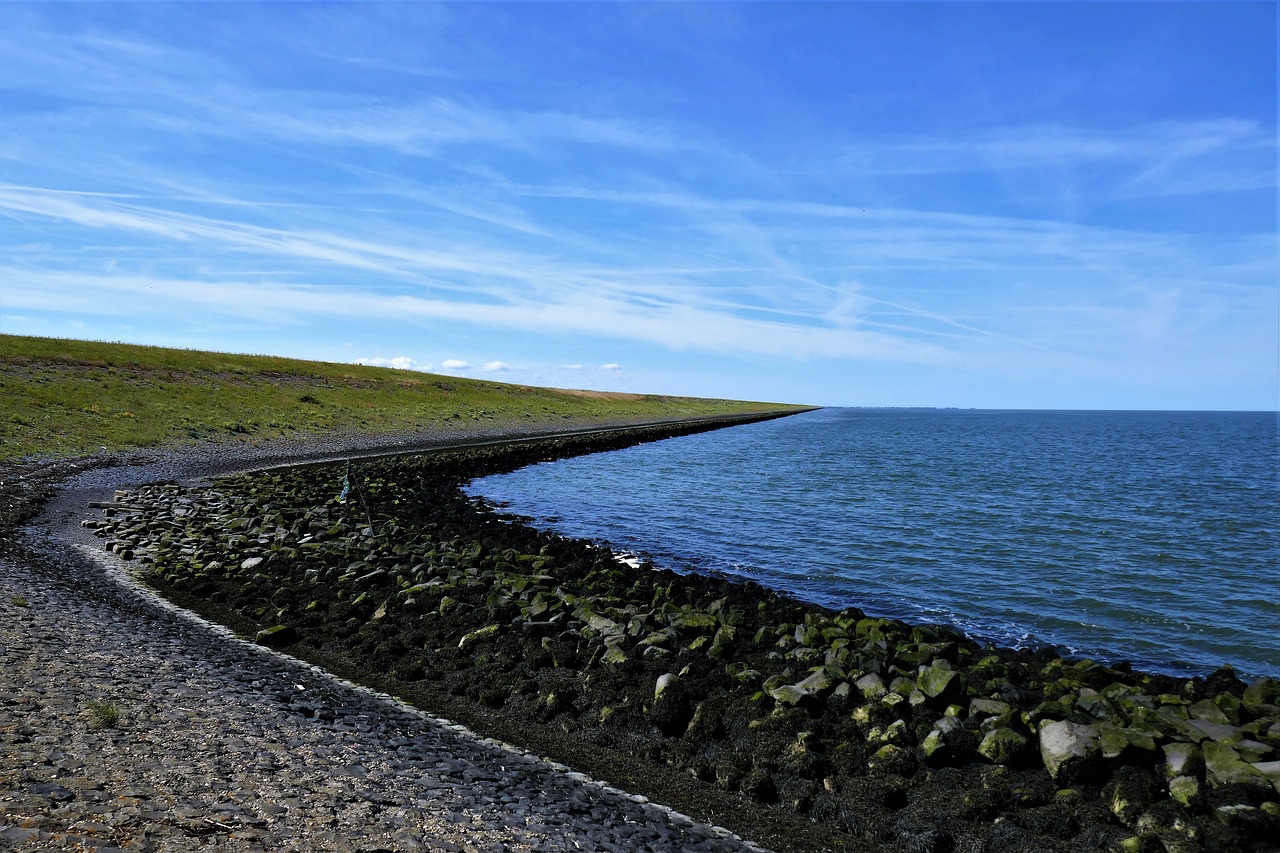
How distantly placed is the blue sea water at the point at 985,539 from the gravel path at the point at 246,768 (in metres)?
11.7

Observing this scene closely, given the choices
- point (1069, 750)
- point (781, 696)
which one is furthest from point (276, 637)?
point (1069, 750)

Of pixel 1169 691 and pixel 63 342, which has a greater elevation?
pixel 63 342

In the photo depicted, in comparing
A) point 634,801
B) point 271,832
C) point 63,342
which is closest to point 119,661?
point 271,832

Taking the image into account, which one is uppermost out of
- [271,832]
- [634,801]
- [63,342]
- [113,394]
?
[63,342]

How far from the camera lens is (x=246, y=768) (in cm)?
777

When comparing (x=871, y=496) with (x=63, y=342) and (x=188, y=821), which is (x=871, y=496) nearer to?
(x=188, y=821)

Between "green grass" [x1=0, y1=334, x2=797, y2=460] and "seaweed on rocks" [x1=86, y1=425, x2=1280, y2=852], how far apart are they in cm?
2756

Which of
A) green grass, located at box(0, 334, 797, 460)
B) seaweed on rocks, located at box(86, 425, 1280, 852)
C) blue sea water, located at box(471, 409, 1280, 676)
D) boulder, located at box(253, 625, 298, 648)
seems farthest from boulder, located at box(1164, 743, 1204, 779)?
green grass, located at box(0, 334, 797, 460)

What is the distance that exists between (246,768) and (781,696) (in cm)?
674

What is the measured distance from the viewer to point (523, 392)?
134625mm

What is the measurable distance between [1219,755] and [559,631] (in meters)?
9.63

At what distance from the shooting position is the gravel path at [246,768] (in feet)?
21.3

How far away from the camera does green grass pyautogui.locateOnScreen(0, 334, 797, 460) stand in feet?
136

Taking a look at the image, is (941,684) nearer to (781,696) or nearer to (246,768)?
(781,696)
